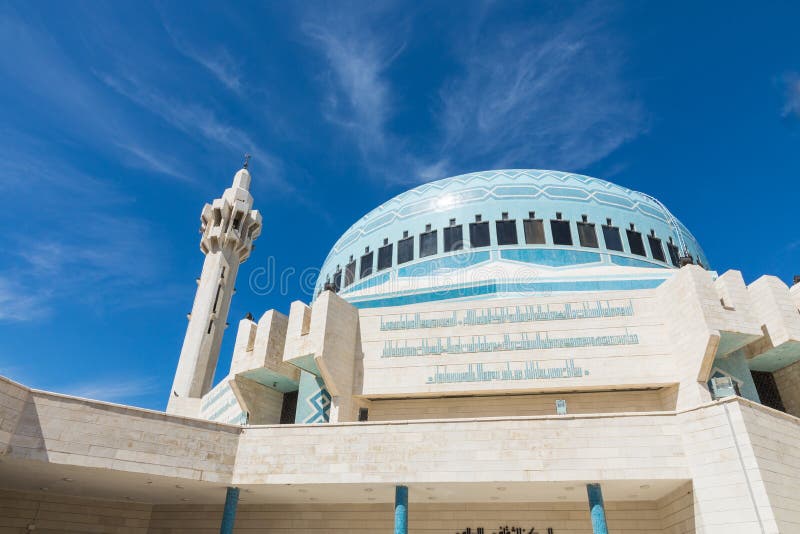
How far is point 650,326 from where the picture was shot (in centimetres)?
1933

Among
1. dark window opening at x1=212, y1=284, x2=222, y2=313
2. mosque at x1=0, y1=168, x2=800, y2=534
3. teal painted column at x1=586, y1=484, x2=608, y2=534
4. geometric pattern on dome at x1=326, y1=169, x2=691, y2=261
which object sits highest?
geometric pattern on dome at x1=326, y1=169, x2=691, y2=261

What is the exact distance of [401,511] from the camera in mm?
15242

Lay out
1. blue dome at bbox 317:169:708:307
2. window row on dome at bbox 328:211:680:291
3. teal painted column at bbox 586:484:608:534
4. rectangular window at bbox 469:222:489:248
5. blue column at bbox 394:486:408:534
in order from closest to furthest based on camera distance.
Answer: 1. teal painted column at bbox 586:484:608:534
2. blue column at bbox 394:486:408:534
3. blue dome at bbox 317:169:708:307
4. window row on dome at bbox 328:211:680:291
5. rectangular window at bbox 469:222:489:248

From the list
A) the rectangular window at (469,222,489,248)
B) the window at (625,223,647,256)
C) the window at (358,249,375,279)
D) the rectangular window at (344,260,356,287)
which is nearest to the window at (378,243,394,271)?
the window at (358,249,375,279)

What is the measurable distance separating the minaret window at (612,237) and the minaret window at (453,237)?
7.88 meters

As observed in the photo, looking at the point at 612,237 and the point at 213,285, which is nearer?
the point at 612,237

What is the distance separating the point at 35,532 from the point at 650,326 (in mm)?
21850

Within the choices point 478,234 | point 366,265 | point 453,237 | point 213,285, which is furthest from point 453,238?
point 213,285

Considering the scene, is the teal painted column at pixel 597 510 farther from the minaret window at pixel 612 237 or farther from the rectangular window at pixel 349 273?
the rectangular window at pixel 349 273

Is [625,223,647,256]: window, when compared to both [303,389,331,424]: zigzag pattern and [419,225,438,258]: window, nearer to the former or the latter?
[419,225,438,258]: window

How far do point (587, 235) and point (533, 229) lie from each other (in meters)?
2.95

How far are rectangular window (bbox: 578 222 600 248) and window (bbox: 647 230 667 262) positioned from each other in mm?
3632

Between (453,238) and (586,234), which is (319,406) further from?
(586,234)

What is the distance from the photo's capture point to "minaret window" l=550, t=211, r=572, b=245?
29672mm
